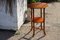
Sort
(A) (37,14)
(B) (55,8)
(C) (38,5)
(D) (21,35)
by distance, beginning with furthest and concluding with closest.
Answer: (B) (55,8) → (A) (37,14) → (D) (21,35) → (C) (38,5)

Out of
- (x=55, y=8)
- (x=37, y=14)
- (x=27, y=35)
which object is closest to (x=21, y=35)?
(x=27, y=35)

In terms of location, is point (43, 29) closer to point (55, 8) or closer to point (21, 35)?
point (21, 35)

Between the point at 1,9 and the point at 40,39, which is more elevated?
the point at 1,9

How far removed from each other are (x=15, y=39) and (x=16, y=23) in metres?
0.62

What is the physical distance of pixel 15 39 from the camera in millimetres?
5340

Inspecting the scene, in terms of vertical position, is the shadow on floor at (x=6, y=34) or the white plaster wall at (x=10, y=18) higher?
the white plaster wall at (x=10, y=18)

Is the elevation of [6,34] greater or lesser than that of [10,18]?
lesser

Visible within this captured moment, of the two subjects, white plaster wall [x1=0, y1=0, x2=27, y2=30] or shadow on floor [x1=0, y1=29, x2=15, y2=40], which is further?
white plaster wall [x1=0, y1=0, x2=27, y2=30]

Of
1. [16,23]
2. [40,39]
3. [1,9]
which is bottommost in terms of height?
[40,39]

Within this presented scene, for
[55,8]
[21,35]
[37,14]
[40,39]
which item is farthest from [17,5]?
[55,8]

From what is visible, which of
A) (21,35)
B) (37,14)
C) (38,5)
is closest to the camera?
(38,5)

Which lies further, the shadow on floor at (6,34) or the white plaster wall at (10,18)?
the white plaster wall at (10,18)

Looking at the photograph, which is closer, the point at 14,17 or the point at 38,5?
the point at 38,5

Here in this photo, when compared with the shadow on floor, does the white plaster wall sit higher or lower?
higher
